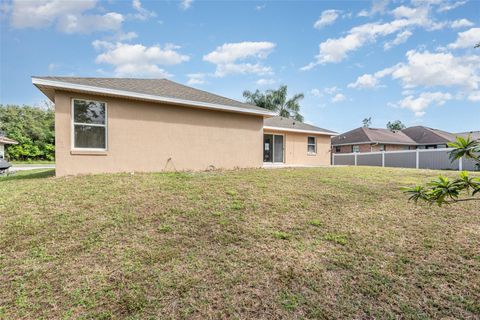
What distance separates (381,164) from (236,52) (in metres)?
14.8

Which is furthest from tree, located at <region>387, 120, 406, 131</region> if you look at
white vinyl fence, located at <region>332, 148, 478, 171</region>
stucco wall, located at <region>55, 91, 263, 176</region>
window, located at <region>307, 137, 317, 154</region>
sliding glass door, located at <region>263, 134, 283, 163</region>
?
stucco wall, located at <region>55, 91, 263, 176</region>

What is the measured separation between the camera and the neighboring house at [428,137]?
95.5 ft

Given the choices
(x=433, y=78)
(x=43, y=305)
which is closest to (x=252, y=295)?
(x=43, y=305)

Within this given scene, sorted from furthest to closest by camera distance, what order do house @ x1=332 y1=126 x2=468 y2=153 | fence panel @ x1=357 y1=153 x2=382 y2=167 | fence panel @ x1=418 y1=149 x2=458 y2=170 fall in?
house @ x1=332 y1=126 x2=468 y2=153
fence panel @ x1=357 y1=153 x2=382 y2=167
fence panel @ x1=418 y1=149 x2=458 y2=170

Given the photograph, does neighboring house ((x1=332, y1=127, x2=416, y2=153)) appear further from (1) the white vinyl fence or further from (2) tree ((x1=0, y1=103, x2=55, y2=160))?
(2) tree ((x1=0, y1=103, x2=55, y2=160))

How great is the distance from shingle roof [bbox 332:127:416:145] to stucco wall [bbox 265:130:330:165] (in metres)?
10.4

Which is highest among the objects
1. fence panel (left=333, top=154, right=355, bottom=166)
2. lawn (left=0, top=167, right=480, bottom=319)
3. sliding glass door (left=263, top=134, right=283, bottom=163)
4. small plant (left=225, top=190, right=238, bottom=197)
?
sliding glass door (left=263, top=134, right=283, bottom=163)

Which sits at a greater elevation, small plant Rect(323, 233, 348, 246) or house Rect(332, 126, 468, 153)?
house Rect(332, 126, 468, 153)

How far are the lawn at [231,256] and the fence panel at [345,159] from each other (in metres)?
17.0

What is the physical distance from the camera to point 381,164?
20.3m

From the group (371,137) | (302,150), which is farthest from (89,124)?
(371,137)

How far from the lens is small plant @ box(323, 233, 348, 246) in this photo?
423 centimetres

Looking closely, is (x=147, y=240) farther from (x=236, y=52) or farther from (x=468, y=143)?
(x=236, y=52)

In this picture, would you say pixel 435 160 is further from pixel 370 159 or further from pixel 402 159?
pixel 370 159
